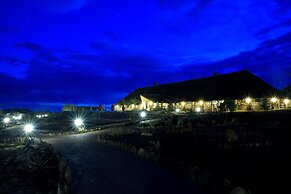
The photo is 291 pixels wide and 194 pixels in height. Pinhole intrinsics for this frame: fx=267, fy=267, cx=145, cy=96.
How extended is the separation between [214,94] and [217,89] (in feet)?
5.07

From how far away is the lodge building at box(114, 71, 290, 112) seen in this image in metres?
34.5

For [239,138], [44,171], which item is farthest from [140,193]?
[239,138]

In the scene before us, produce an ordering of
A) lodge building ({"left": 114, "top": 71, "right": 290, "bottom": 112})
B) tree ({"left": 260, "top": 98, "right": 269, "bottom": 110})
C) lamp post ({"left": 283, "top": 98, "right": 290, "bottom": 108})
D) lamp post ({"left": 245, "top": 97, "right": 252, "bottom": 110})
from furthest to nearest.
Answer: lodge building ({"left": 114, "top": 71, "right": 290, "bottom": 112})
lamp post ({"left": 283, "top": 98, "right": 290, "bottom": 108})
lamp post ({"left": 245, "top": 97, "right": 252, "bottom": 110})
tree ({"left": 260, "top": 98, "right": 269, "bottom": 110})

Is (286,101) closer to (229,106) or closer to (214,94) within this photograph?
(229,106)

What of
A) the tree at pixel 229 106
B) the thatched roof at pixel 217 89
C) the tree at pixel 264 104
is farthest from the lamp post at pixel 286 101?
the tree at pixel 229 106

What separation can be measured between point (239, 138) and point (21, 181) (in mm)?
11814

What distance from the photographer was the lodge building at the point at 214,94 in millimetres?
34500

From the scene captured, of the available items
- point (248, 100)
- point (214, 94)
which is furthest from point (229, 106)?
point (214, 94)

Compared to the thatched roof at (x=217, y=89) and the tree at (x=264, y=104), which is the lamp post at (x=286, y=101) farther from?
the tree at (x=264, y=104)

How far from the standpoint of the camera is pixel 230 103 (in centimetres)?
3098

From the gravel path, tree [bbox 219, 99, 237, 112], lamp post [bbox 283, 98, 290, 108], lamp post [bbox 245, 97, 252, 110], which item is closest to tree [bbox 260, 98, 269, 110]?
lamp post [bbox 245, 97, 252, 110]

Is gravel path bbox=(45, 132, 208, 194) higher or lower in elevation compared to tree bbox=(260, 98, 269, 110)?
lower

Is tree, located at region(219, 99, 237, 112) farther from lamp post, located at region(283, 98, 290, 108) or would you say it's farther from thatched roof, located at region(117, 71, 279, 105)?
lamp post, located at region(283, 98, 290, 108)

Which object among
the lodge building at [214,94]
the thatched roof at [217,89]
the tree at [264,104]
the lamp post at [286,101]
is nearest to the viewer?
the tree at [264,104]
